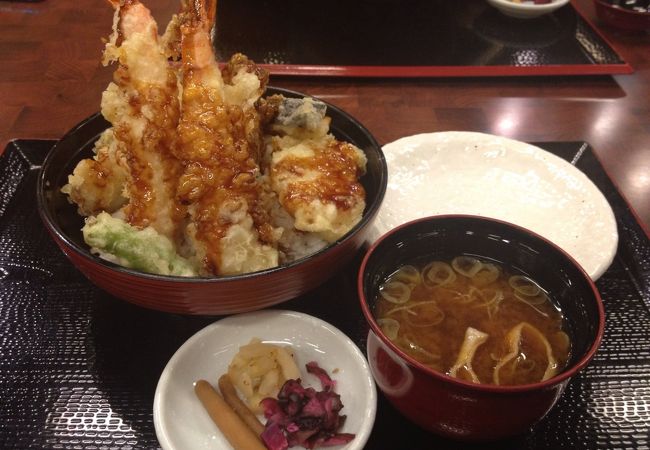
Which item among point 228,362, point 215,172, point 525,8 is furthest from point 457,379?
point 525,8

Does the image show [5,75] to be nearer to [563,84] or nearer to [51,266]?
[51,266]

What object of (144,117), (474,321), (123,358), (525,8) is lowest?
(123,358)

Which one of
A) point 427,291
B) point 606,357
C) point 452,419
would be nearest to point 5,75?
point 427,291

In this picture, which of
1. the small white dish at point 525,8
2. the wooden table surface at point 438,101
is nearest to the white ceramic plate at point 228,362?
the wooden table surface at point 438,101

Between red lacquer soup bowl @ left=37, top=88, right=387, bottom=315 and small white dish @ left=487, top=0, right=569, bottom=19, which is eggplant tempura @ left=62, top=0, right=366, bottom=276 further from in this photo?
small white dish @ left=487, top=0, right=569, bottom=19

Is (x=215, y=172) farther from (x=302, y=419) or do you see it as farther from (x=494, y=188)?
(x=494, y=188)

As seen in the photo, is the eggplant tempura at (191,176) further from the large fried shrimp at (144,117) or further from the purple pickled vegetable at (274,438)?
the purple pickled vegetable at (274,438)
